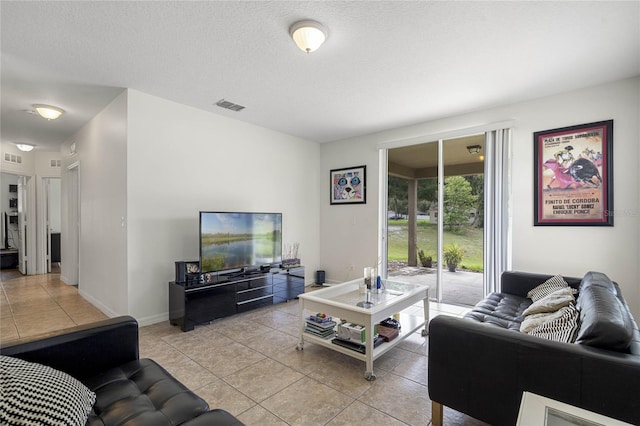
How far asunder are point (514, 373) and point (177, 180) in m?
3.76

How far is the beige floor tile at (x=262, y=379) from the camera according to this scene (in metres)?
2.13

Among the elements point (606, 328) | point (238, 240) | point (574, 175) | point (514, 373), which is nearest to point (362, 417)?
point (514, 373)

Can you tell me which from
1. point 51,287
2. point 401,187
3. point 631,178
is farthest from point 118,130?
point 631,178

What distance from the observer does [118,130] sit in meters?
3.51

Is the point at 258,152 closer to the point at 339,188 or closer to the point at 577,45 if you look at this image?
the point at 339,188

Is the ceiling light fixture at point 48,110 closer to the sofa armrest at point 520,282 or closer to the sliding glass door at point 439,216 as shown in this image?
the sliding glass door at point 439,216

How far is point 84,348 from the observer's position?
1.56 meters

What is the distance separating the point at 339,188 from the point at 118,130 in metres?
3.41

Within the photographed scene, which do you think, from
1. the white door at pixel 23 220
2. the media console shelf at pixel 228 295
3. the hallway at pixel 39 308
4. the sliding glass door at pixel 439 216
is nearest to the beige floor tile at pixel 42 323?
the hallway at pixel 39 308

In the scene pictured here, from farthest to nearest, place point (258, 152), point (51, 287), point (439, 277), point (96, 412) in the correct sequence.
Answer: point (51, 287)
point (258, 152)
point (439, 277)
point (96, 412)

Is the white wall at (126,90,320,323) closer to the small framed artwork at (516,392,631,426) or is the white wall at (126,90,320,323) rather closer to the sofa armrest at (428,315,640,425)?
the sofa armrest at (428,315,640,425)

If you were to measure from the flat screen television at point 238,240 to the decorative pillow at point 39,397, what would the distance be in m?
2.31

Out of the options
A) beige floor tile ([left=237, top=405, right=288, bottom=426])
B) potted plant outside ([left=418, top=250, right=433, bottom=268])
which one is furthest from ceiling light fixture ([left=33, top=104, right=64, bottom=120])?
potted plant outside ([left=418, top=250, right=433, bottom=268])

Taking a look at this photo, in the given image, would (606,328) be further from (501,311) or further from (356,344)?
(356,344)
